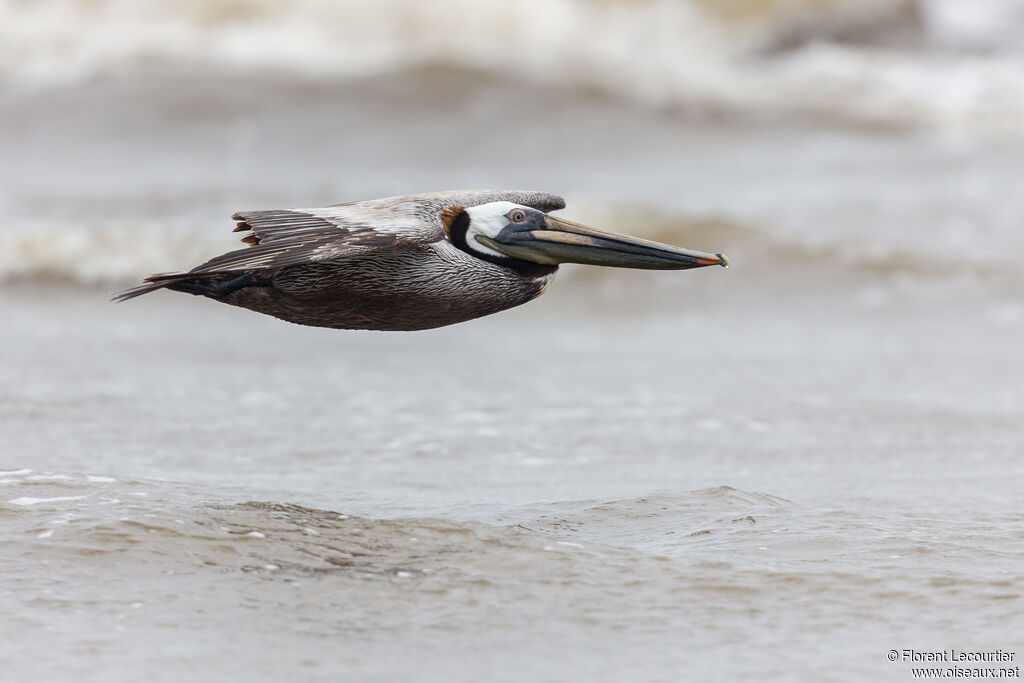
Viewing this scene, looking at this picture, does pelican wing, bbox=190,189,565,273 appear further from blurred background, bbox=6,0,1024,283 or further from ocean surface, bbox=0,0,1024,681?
blurred background, bbox=6,0,1024,283

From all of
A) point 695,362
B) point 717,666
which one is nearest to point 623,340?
point 695,362

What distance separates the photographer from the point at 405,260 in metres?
5.20

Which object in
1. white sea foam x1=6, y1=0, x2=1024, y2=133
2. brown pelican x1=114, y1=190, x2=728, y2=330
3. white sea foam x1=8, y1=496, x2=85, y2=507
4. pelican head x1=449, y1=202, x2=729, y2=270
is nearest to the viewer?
brown pelican x1=114, y1=190, x2=728, y2=330

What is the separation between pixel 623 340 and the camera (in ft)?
36.9

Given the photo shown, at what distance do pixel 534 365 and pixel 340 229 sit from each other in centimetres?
514

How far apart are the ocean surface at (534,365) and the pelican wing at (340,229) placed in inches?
41.6

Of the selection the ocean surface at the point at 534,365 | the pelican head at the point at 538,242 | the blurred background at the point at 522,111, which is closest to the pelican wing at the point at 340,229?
the pelican head at the point at 538,242

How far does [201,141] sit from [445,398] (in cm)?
1188

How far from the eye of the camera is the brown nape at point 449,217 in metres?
5.39

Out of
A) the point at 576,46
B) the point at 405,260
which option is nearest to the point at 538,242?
the point at 405,260

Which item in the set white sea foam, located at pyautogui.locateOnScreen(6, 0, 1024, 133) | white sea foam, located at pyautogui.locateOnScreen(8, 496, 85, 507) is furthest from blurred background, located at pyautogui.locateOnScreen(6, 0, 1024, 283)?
white sea foam, located at pyautogui.locateOnScreen(8, 496, 85, 507)

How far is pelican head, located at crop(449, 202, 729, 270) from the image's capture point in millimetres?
5363

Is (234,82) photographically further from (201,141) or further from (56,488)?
(56,488)

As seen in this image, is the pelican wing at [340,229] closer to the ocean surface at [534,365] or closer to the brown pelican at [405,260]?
the brown pelican at [405,260]
